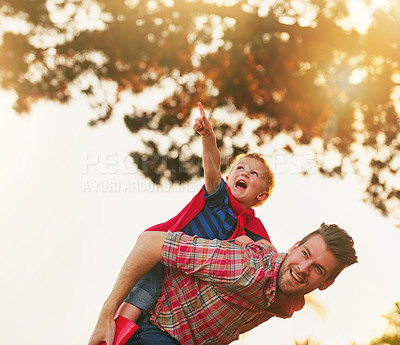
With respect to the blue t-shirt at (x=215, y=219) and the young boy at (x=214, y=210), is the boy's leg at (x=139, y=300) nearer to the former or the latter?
the young boy at (x=214, y=210)

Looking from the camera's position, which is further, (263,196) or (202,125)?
(263,196)

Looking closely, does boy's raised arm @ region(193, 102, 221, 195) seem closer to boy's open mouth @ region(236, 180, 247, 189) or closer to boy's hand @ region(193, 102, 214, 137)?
boy's hand @ region(193, 102, 214, 137)

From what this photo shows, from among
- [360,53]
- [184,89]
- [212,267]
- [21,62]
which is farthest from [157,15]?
[212,267]

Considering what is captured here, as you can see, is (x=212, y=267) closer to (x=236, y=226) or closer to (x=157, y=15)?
(x=236, y=226)

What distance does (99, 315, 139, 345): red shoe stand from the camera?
209 centimetres

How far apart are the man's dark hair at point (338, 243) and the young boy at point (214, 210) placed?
350 mm

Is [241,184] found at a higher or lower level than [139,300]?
higher

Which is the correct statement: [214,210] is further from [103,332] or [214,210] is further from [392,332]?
[392,332]

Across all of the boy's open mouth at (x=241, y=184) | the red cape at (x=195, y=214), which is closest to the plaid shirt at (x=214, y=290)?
the red cape at (x=195, y=214)

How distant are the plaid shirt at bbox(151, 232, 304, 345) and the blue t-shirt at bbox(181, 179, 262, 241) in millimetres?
319

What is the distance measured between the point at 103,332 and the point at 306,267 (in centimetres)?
83

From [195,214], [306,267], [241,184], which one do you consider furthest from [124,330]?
[241,184]

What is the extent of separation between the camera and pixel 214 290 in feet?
6.82

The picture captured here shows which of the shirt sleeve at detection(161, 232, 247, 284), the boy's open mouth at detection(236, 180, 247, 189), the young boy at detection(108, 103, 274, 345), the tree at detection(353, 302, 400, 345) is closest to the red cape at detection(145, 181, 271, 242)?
the young boy at detection(108, 103, 274, 345)
